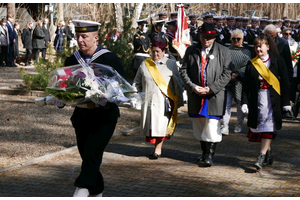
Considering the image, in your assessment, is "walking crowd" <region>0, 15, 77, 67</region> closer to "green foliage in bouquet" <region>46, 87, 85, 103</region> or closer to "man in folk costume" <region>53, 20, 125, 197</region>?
"man in folk costume" <region>53, 20, 125, 197</region>

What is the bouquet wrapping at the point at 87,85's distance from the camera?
15.9 feet

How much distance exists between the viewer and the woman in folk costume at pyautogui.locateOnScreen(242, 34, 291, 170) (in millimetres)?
6719

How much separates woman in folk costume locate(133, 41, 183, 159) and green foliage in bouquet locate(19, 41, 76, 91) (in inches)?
254

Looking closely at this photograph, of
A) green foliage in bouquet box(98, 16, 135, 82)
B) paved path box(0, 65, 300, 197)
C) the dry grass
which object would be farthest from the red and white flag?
paved path box(0, 65, 300, 197)

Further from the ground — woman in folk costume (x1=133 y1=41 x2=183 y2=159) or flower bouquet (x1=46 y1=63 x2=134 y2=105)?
flower bouquet (x1=46 y1=63 x2=134 y2=105)

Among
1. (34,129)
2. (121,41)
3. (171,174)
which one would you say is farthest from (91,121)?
(121,41)

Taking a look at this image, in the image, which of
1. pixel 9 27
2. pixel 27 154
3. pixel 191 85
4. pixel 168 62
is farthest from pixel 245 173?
pixel 9 27

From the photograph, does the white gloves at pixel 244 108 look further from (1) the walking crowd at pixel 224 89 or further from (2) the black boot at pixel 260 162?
(2) the black boot at pixel 260 162

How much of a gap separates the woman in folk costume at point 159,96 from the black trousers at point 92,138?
2.24 meters

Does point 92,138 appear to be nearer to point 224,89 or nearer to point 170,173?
point 170,173

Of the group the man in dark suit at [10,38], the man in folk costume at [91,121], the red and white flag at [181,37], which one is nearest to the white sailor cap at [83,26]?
the man in folk costume at [91,121]

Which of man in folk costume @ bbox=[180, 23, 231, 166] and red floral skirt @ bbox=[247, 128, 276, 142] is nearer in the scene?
red floral skirt @ bbox=[247, 128, 276, 142]

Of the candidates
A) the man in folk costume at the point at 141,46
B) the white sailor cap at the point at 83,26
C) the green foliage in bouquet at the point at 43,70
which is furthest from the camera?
the green foliage in bouquet at the point at 43,70

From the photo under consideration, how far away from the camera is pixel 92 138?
16.7ft
